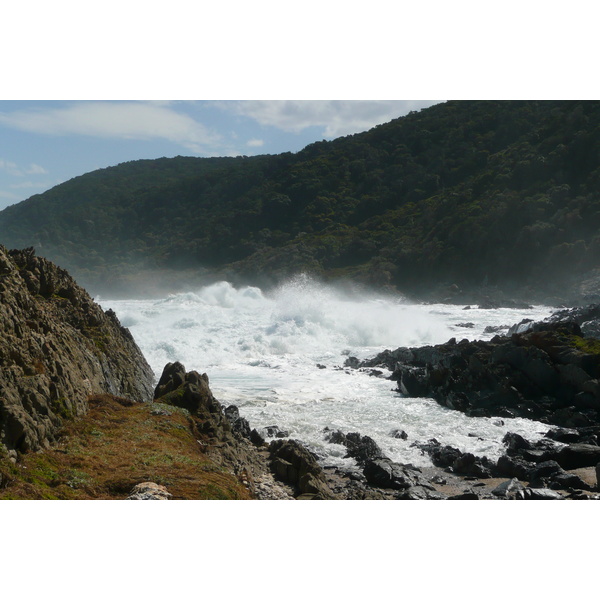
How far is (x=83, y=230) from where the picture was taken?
364 feet

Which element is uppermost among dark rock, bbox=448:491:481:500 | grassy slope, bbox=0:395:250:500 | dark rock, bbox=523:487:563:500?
grassy slope, bbox=0:395:250:500

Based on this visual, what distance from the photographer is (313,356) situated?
33.1 meters

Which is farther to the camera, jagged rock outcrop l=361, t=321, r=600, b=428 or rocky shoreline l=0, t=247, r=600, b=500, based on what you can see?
jagged rock outcrop l=361, t=321, r=600, b=428

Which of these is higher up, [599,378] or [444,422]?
[599,378]

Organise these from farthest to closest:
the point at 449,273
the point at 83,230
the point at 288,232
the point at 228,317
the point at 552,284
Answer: the point at 83,230, the point at 288,232, the point at 449,273, the point at 552,284, the point at 228,317

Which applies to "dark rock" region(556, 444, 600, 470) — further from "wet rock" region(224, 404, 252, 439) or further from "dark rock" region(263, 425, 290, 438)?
"wet rock" region(224, 404, 252, 439)

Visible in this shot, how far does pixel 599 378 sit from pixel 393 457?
836 centimetres

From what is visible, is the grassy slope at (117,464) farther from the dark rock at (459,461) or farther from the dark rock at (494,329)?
the dark rock at (494,329)

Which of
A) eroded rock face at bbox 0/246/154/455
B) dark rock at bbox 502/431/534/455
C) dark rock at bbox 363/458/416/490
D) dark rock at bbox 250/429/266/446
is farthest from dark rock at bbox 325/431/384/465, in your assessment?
eroded rock face at bbox 0/246/154/455

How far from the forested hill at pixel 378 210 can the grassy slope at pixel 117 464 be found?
5359 cm

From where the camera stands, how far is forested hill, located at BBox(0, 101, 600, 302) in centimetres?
6519

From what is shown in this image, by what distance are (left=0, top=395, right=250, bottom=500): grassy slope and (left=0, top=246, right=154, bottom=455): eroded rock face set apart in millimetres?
418

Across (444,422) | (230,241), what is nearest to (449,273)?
(230,241)

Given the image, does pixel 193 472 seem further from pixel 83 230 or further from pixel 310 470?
pixel 83 230
